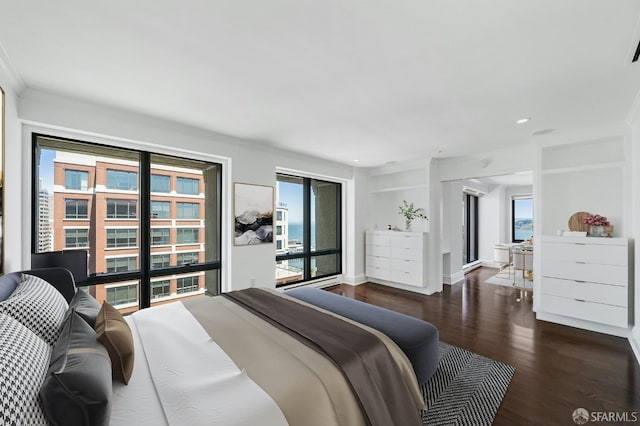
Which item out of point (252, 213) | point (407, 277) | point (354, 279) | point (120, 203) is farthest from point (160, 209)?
point (407, 277)

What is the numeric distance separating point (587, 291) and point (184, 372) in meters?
4.33

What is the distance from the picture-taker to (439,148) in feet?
14.1

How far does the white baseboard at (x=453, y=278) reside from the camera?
5.75 m

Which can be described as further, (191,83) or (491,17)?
(191,83)

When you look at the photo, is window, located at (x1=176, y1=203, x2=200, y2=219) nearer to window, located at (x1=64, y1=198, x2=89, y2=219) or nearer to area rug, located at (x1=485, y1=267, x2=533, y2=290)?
Answer: window, located at (x1=64, y1=198, x2=89, y2=219)

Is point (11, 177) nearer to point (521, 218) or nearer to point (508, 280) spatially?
point (508, 280)

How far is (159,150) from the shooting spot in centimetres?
339

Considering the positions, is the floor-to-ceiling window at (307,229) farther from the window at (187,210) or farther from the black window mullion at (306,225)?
the window at (187,210)

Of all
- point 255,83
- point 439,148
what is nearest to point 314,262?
point 439,148

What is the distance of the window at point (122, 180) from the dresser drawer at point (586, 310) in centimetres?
536

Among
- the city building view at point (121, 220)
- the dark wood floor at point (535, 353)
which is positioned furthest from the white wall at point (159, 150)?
the dark wood floor at point (535, 353)

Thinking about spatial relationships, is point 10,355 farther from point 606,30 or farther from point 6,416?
point 606,30

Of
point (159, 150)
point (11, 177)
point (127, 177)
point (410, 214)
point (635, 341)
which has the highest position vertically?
point (159, 150)

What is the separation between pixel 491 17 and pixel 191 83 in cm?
218
